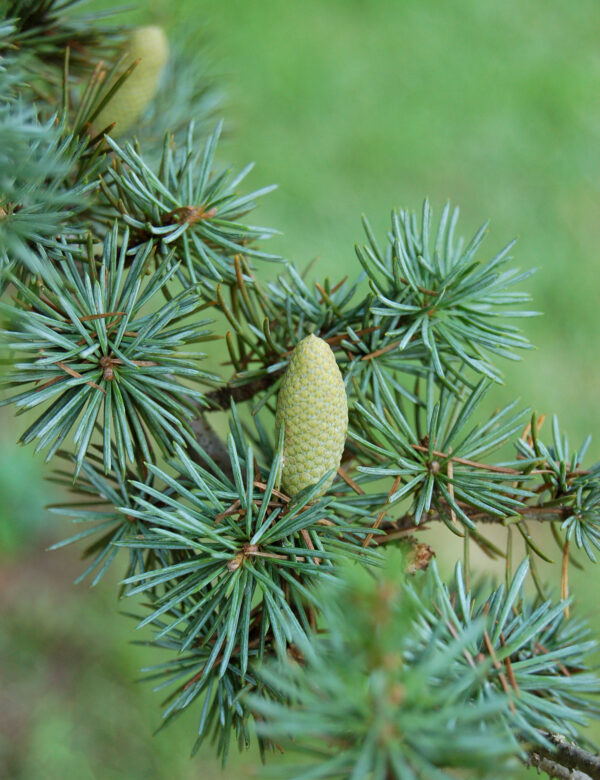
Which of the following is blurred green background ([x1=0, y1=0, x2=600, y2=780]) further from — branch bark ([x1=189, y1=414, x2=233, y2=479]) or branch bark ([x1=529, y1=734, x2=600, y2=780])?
branch bark ([x1=529, y1=734, x2=600, y2=780])

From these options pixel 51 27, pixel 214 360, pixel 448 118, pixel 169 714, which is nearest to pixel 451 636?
pixel 169 714

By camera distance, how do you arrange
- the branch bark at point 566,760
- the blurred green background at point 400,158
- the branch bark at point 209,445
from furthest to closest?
1. the blurred green background at point 400,158
2. the branch bark at point 209,445
3. the branch bark at point 566,760

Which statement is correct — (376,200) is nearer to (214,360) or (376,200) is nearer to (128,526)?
(214,360)

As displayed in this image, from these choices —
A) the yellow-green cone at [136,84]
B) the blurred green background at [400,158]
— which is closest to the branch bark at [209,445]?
the yellow-green cone at [136,84]

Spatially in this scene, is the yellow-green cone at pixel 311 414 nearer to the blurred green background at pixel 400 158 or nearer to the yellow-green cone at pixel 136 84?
the yellow-green cone at pixel 136 84

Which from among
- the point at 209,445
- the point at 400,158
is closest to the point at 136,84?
the point at 209,445

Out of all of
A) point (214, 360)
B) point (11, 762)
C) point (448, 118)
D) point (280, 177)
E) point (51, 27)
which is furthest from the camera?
point (448, 118)

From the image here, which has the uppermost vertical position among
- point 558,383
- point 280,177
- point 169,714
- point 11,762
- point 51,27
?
point 280,177

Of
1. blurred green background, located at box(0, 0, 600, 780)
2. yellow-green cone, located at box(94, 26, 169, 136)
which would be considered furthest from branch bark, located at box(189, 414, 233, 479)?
blurred green background, located at box(0, 0, 600, 780)
